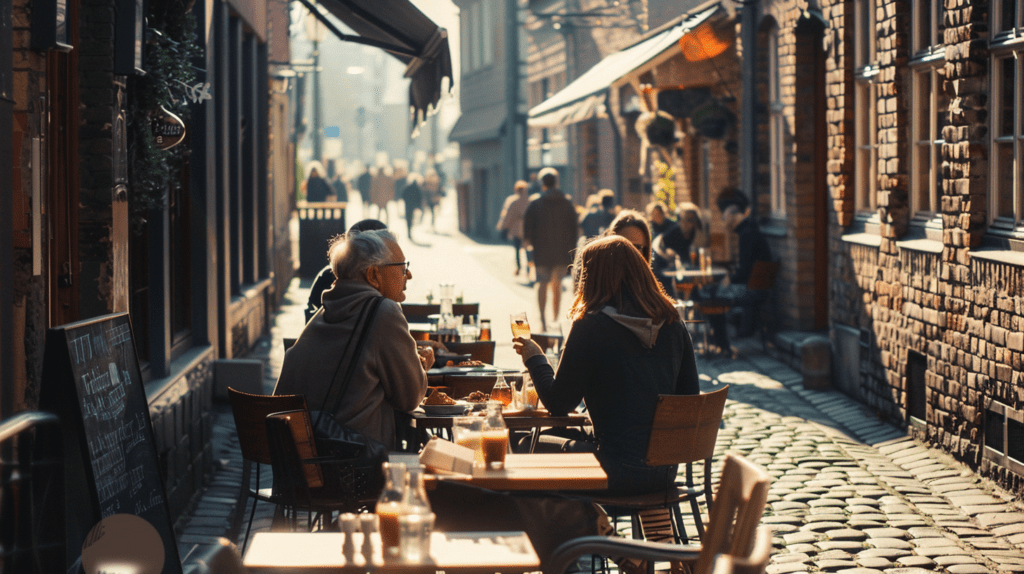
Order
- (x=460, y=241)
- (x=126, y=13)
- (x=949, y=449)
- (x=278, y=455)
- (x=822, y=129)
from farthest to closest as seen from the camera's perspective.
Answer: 1. (x=460, y=241)
2. (x=822, y=129)
3. (x=949, y=449)
4. (x=126, y=13)
5. (x=278, y=455)

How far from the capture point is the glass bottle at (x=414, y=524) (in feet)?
11.0

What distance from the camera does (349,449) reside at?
16.9ft

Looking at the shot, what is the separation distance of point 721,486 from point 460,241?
101 ft

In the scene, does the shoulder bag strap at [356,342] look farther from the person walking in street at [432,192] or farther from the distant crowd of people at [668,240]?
the person walking in street at [432,192]

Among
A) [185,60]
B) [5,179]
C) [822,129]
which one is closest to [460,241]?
[822,129]

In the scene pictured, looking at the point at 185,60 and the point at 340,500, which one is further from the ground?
the point at 185,60

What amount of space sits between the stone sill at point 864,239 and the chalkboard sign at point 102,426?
6936 millimetres

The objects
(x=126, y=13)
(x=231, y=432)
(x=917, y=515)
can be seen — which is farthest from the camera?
(x=231, y=432)

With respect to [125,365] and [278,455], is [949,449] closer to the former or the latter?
[278,455]

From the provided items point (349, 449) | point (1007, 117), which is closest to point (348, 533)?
point (349, 449)

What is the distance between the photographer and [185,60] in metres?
7.04

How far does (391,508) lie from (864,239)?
7.88 meters

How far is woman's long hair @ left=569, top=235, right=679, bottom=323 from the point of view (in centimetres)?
530

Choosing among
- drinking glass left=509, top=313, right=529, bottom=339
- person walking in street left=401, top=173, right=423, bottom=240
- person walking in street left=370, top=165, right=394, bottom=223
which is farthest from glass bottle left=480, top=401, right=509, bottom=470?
person walking in street left=370, top=165, right=394, bottom=223
